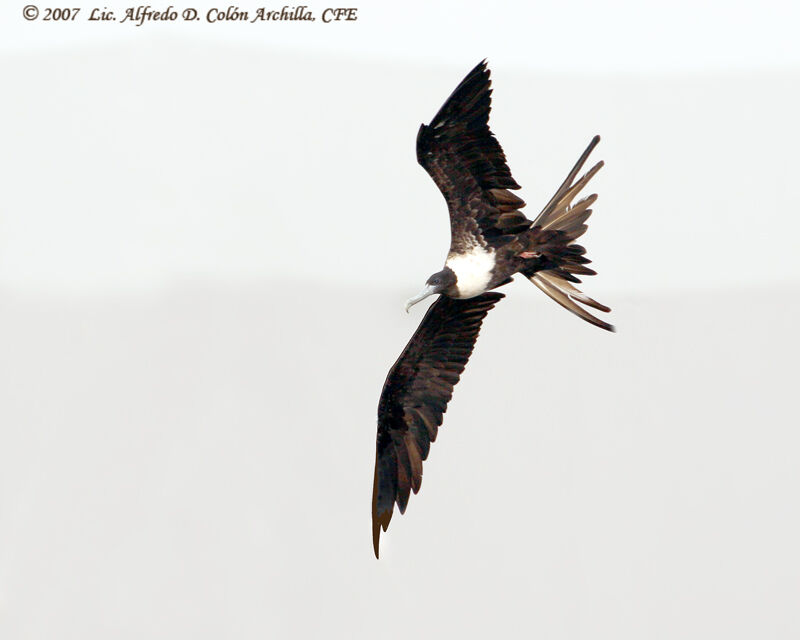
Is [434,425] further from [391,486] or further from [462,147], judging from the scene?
[462,147]

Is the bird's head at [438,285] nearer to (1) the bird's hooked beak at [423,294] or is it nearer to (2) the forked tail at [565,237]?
(1) the bird's hooked beak at [423,294]

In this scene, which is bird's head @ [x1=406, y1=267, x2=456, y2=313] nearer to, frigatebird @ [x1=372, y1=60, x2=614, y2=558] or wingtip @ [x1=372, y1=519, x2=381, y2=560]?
frigatebird @ [x1=372, y1=60, x2=614, y2=558]

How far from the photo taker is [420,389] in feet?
21.9

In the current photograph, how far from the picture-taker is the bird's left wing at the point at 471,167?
5938 mm

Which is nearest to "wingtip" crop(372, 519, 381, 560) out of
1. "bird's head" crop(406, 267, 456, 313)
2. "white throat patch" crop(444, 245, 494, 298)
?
"bird's head" crop(406, 267, 456, 313)

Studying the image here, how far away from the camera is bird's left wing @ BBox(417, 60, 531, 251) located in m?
5.94

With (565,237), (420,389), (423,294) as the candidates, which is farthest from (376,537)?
(565,237)

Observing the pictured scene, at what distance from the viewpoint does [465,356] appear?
6.71 m

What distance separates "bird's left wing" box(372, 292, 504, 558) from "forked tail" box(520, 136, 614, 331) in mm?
419

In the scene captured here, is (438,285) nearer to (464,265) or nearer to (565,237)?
(464,265)

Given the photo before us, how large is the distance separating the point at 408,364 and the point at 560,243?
1019 mm

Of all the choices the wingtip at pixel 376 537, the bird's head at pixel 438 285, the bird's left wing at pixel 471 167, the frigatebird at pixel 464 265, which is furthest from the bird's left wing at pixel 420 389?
the bird's left wing at pixel 471 167

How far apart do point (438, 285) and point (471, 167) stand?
594mm

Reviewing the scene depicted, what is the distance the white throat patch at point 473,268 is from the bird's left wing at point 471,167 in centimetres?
5
